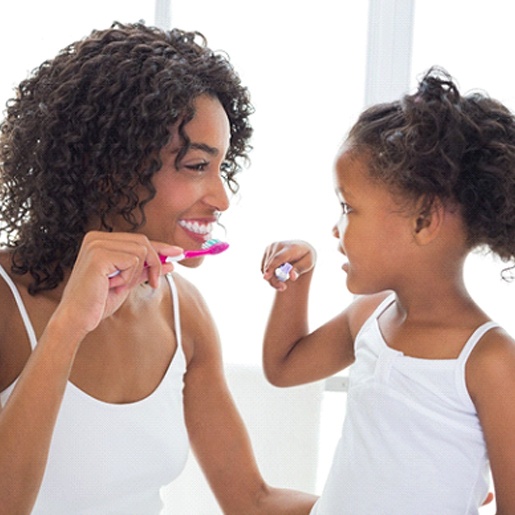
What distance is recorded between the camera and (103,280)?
1017mm

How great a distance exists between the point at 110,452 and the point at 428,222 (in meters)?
0.54

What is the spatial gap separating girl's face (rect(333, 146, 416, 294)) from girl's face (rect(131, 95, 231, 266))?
0.18 metres

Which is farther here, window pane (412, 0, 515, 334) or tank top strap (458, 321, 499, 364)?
window pane (412, 0, 515, 334)

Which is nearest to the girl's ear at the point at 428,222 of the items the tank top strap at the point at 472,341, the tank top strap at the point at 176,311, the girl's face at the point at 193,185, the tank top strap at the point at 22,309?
the tank top strap at the point at 472,341

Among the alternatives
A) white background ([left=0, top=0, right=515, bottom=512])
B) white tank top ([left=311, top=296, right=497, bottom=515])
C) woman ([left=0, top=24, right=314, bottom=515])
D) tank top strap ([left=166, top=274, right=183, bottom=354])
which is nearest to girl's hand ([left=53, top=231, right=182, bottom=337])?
woman ([left=0, top=24, right=314, bottom=515])

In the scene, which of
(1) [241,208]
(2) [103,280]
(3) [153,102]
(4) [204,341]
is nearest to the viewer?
(2) [103,280]

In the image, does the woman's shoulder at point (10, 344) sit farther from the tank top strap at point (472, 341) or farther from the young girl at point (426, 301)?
the tank top strap at point (472, 341)

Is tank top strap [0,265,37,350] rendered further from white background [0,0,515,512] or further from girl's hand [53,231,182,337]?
white background [0,0,515,512]

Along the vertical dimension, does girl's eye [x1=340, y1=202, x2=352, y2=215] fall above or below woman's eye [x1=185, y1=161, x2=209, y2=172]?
below

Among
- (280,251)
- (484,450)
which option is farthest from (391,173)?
(484,450)

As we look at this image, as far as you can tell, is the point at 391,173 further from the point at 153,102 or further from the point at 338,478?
the point at 338,478

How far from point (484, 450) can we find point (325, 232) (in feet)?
4.08

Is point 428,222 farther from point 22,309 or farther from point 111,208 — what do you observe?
point 22,309

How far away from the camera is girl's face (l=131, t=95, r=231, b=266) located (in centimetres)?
123
